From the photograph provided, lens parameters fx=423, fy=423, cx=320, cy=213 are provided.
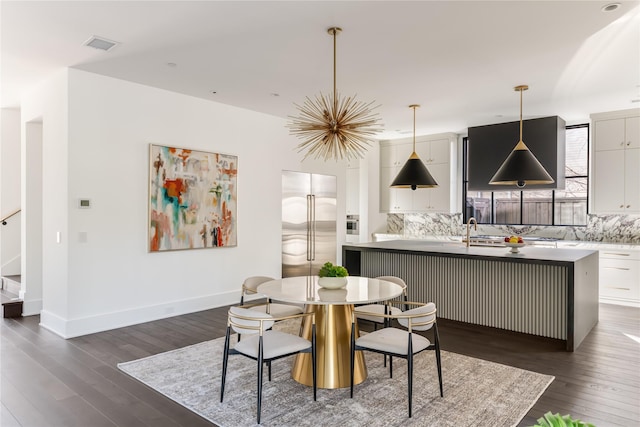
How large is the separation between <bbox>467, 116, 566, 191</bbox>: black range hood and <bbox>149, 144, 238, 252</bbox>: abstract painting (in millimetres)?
4099

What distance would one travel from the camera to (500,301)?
15.8 ft

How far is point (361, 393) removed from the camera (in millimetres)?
3080

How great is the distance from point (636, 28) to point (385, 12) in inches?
84.1

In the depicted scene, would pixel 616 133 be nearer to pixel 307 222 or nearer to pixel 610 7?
pixel 610 7

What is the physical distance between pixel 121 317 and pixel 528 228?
6586 mm

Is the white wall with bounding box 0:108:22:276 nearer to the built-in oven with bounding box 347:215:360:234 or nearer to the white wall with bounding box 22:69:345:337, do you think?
the white wall with bounding box 22:69:345:337

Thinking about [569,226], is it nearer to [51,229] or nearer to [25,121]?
[51,229]

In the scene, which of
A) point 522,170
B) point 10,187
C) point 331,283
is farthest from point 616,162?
point 10,187

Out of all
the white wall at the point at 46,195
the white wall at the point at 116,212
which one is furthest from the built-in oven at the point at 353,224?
the white wall at the point at 46,195

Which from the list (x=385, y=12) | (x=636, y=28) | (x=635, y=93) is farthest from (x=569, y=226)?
(x=385, y=12)

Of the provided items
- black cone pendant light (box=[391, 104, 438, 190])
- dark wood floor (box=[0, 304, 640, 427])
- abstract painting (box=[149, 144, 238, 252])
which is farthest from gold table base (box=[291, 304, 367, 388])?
abstract painting (box=[149, 144, 238, 252])

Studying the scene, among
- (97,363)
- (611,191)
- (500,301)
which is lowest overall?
(97,363)

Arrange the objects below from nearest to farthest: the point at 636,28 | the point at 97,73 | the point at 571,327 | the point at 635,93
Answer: the point at 636,28
the point at 571,327
the point at 97,73
the point at 635,93

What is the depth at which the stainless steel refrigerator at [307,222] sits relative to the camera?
22.3 feet
